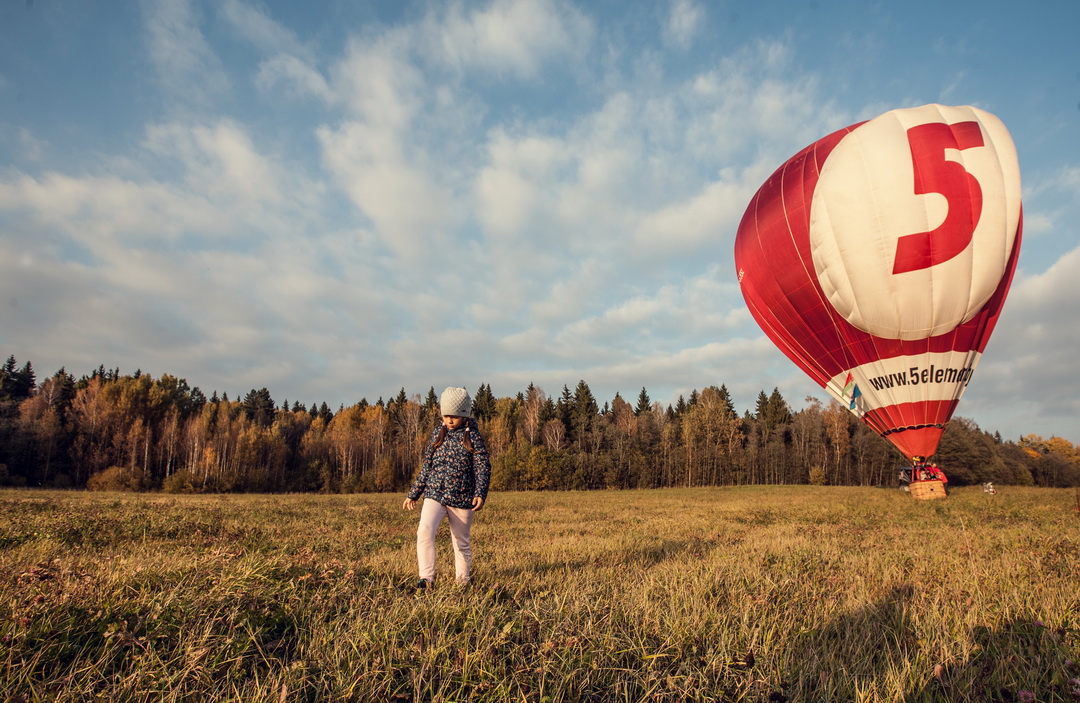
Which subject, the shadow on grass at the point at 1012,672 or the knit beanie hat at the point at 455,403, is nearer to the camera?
the shadow on grass at the point at 1012,672

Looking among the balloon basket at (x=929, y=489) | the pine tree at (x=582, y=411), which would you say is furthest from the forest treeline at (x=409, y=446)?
the balloon basket at (x=929, y=489)

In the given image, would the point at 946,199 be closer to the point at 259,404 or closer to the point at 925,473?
the point at 925,473

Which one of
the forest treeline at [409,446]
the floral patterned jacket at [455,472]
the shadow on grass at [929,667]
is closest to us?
the shadow on grass at [929,667]

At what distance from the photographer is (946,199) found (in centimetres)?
1468

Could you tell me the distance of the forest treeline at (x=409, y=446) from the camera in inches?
2203

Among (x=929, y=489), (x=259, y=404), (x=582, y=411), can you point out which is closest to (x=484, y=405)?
(x=582, y=411)

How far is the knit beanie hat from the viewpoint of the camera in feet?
18.8

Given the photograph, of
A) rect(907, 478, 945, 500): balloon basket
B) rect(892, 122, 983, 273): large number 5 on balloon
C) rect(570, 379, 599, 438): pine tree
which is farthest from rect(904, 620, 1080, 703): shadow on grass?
rect(570, 379, 599, 438): pine tree

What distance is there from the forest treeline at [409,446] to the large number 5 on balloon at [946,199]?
4628 cm

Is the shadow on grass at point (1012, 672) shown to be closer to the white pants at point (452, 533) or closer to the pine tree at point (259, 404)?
the white pants at point (452, 533)

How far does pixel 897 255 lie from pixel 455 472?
1544 centimetres

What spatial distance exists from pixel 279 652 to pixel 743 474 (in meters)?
74.7

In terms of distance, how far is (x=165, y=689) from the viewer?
2408 mm

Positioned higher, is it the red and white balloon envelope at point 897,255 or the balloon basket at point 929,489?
the red and white balloon envelope at point 897,255
